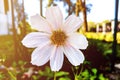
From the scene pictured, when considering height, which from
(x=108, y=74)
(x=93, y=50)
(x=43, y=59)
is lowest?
(x=108, y=74)

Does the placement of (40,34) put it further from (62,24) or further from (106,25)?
(106,25)

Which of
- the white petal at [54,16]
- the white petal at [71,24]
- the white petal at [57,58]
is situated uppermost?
the white petal at [54,16]

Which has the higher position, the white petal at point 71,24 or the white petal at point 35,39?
the white petal at point 71,24

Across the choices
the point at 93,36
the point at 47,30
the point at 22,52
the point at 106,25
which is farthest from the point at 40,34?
the point at 106,25

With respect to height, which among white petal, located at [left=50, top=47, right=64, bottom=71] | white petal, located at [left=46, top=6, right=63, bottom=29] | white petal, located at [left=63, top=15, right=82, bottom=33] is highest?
white petal, located at [left=46, top=6, right=63, bottom=29]
